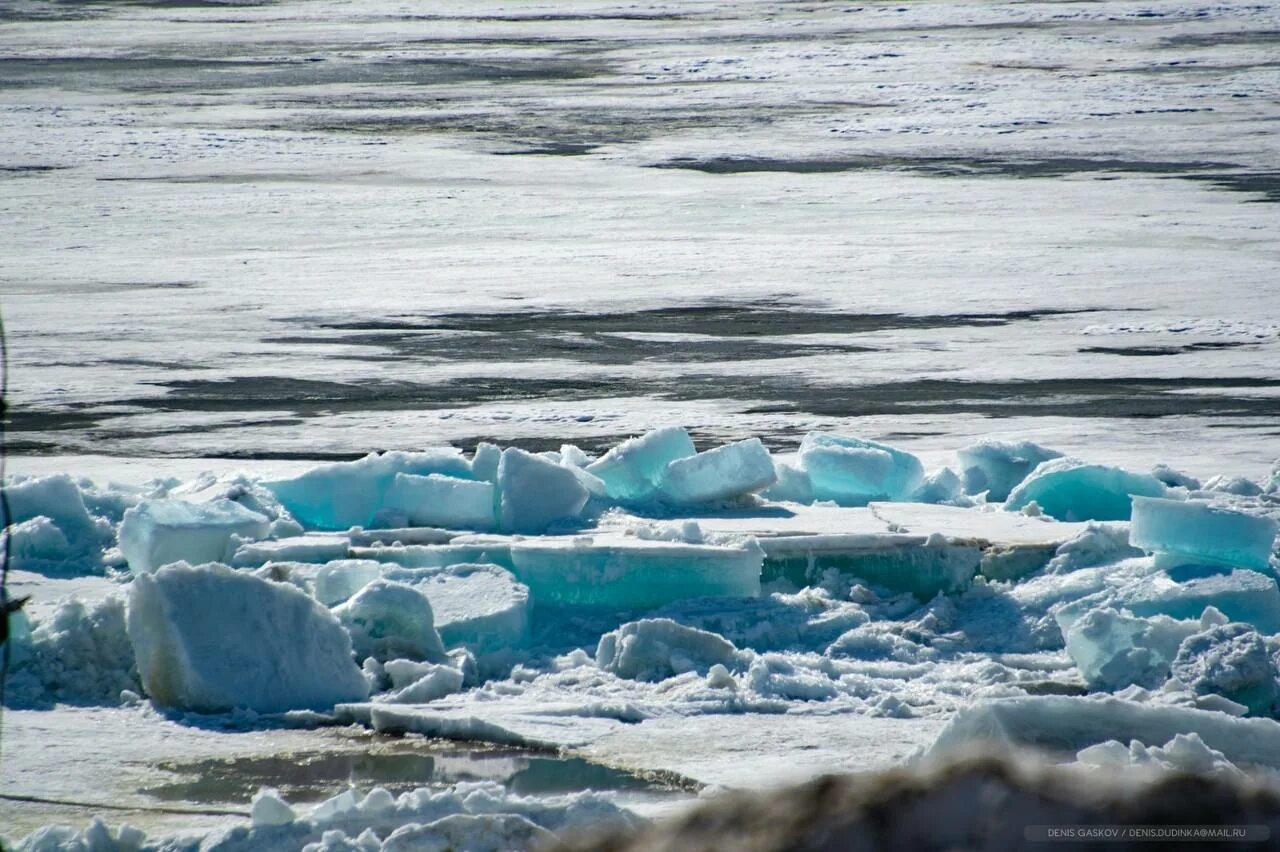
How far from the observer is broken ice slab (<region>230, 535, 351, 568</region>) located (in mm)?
5871

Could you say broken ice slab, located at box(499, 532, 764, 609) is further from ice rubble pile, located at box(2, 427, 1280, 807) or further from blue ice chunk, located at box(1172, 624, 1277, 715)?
blue ice chunk, located at box(1172, 624, 1277, 715)

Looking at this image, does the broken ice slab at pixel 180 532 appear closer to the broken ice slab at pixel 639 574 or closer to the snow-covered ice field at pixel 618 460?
the snow-covered ice field at pixel 618 460

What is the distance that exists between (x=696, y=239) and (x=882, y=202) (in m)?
3.32

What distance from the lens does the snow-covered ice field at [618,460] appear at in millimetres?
4578

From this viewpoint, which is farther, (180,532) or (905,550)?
(905,550)

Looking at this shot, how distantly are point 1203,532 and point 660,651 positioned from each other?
5.76ft

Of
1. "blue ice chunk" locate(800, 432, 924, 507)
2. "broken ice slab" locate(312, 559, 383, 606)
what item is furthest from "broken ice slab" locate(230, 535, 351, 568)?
"blue ice chunk" locate(800, 432, 924, 507)

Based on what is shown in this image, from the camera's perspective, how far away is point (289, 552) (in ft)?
19.4

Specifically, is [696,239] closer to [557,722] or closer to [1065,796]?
[557,722]

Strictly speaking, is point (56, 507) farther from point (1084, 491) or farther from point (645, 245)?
point (645, 245)

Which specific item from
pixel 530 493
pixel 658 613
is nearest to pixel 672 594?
pixel 658 613

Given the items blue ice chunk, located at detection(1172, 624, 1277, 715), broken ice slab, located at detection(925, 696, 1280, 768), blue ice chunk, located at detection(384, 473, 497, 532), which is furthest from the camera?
blue ice chunk, located at detection(384, 473, 497, 532)

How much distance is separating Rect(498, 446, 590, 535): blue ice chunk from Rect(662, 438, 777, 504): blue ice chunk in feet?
1.87

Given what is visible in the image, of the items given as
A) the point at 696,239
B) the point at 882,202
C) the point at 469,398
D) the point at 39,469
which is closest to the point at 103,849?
the point at 39,469
